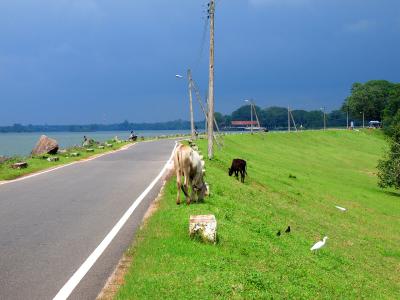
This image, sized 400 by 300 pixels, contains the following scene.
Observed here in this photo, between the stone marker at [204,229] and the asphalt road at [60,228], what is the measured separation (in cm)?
142

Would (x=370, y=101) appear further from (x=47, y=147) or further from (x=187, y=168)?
(x=187, y=168)

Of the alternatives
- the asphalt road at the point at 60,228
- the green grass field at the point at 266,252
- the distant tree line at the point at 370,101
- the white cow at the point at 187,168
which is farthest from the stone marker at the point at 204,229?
the distant tree line at the point at 370,101

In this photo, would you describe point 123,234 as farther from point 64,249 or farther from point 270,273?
point 270,273

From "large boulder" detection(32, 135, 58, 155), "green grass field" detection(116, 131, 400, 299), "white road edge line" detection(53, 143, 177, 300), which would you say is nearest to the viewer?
"white road edge line" detection(53, 143, 177, 300)

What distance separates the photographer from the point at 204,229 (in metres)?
10.4

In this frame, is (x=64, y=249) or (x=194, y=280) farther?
(x=64, y=249)

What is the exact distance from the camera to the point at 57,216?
1322cm

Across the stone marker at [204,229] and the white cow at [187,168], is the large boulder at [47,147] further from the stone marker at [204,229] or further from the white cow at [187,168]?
the stone marker at [204,229]

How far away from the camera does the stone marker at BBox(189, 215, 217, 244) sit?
34.1 ft

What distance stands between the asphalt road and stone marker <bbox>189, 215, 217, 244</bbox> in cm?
142

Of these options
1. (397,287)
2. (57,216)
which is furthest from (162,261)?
(397,287)

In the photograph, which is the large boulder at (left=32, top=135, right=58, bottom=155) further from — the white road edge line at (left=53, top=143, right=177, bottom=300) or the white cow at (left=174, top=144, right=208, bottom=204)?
the white cow at (left=174, top=144, right=208, bottom=204)

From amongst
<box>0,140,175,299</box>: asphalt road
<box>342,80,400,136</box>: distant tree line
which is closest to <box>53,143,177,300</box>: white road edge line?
<box>0,140,175,299</box>: asphalt road

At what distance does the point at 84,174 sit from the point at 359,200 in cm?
1884
